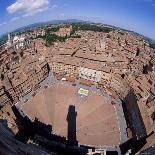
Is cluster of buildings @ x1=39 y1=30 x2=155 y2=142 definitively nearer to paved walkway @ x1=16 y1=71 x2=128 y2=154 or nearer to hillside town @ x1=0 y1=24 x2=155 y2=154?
hillside town @ x1=0 y1=24 x2=155 y2=154

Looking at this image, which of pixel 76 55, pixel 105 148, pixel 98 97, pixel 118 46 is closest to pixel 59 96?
pixel 98 97

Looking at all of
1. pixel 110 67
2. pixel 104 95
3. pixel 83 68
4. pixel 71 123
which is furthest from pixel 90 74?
pixel 71 123

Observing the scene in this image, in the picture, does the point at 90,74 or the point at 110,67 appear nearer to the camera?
the point at 90,74

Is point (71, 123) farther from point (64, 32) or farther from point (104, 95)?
point (64, 32)

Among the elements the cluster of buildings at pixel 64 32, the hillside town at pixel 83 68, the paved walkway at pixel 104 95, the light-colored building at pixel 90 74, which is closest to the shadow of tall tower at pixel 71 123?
the paved walkway at pixel 104 95

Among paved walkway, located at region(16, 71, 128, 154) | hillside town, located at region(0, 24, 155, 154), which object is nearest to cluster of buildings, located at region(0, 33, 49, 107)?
hillside town, located at region(0, 24, 155, 154)

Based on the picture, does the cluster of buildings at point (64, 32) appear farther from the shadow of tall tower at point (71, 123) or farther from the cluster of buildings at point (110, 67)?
the shadow of tall tower at point (71, 123)

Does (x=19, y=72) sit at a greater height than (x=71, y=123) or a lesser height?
greater
